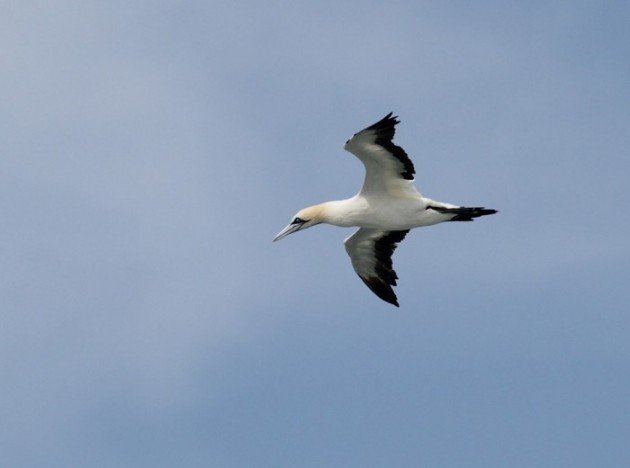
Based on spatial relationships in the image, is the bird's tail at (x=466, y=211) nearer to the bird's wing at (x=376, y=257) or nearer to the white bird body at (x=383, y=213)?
the white bird body at (x=383, y=213)

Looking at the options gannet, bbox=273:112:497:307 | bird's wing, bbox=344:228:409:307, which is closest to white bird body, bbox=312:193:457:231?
gannet, bbox=273:112:497:307

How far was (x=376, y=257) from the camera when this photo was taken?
3309 centimetres

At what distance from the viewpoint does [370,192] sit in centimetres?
3069

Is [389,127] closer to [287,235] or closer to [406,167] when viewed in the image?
[406,167]

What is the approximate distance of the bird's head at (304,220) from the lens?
31.5m

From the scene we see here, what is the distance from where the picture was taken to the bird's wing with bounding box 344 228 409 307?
32844mm

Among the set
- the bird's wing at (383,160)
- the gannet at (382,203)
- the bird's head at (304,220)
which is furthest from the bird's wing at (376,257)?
the bird's wing at (383,160)

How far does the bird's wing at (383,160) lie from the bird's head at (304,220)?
126cm

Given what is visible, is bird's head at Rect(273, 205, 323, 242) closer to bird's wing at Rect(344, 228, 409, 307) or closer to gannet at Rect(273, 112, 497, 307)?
gannet at Rect(273, 112, 497, 307)

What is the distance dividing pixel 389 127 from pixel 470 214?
A: 2.94m

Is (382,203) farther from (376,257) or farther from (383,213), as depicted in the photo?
(376,257)

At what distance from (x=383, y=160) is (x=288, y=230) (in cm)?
329

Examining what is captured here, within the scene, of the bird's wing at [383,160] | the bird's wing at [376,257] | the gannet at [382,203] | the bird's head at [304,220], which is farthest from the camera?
the bird's wing at [376,257]

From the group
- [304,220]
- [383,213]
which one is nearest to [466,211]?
[383,213]
